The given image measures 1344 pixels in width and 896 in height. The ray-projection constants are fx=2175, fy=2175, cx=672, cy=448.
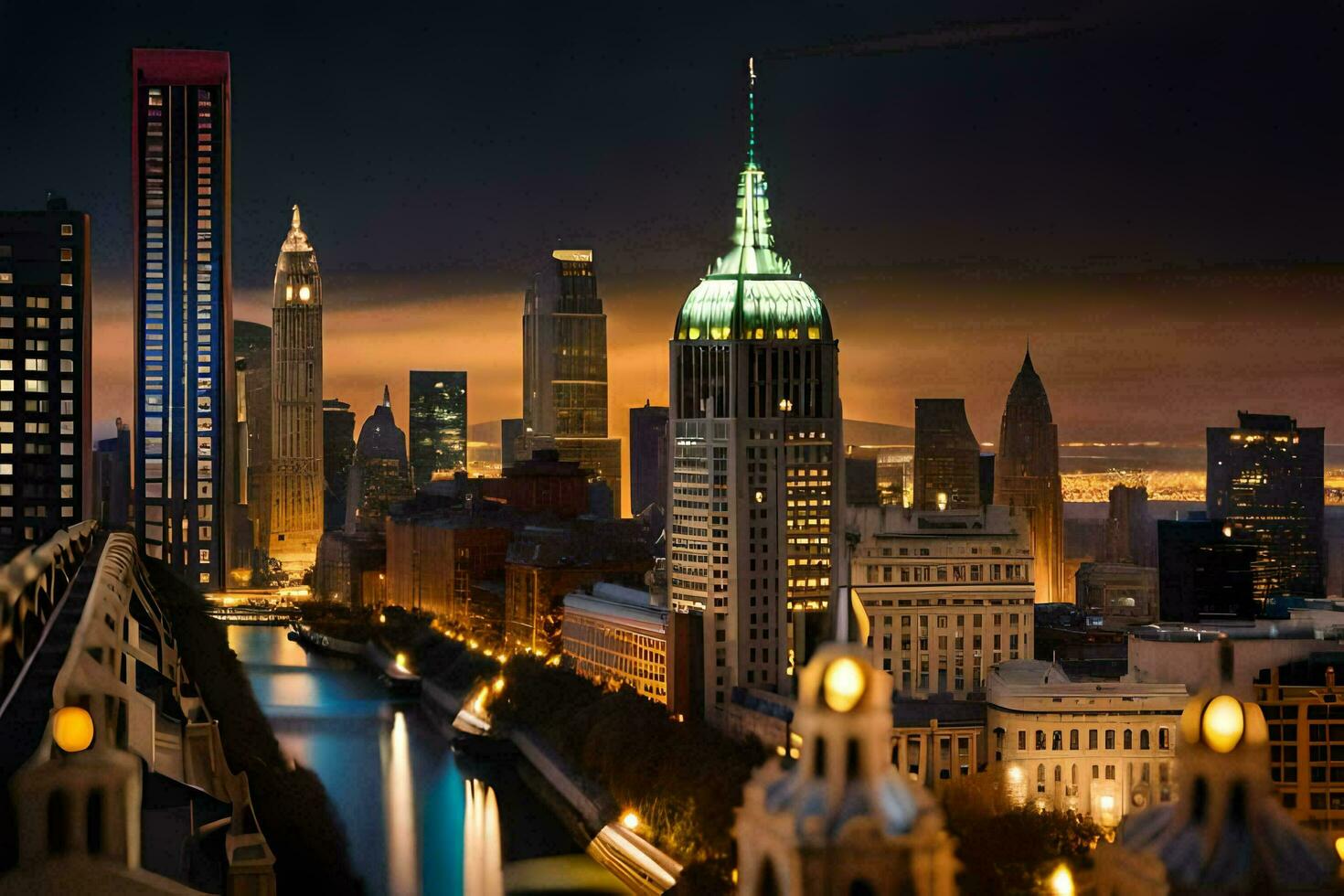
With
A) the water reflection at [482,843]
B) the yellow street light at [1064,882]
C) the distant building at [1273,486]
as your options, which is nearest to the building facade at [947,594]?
the water reflection at [482,843]

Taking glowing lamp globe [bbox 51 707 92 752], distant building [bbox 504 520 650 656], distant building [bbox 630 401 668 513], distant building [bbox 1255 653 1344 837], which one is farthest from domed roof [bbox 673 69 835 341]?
glowing lamp globe [bbox 51 707 92 752]

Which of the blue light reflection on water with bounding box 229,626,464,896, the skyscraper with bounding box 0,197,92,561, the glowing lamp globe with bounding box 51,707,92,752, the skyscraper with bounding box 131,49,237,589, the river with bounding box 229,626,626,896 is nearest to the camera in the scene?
the glowing lamp globe with bounding box 51,707,92,752

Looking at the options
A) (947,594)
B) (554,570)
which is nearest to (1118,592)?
(554,570)

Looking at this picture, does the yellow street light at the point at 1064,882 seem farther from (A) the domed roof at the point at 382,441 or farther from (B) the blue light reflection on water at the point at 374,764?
(A) the domed roof at the point at 382,441

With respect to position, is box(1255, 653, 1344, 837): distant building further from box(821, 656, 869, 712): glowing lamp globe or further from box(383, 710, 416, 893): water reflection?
box(821, 656, 869, 712): glowing lamp globe

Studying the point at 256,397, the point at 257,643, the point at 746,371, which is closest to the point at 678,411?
the point at 746,371

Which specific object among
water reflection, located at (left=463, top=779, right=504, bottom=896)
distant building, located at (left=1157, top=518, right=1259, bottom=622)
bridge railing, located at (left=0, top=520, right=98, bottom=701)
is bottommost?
water reflection, located at (left=463, top=779, right=504, bottom=896)
